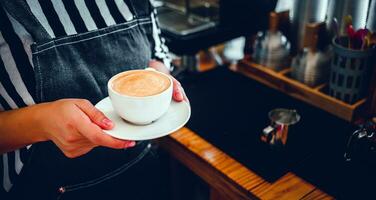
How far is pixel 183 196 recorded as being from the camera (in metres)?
1.75

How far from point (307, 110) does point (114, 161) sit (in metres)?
0.74

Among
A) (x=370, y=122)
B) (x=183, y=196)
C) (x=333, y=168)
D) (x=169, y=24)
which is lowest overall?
(x=183, y=196)

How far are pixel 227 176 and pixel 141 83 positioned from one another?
1.38ft

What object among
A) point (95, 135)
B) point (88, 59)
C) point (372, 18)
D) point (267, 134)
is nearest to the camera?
point (95, 135)

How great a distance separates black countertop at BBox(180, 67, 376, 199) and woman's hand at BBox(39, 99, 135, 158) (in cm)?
50

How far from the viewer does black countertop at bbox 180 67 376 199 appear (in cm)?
115

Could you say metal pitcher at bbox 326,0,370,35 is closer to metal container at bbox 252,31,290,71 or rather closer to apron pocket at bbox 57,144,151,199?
metal container at bbox 252,31,290,71

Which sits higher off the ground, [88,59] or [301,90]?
[88,59]

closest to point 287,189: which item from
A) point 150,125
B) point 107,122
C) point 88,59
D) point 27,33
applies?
point 150,125

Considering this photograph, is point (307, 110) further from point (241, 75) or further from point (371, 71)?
point (241, 75)

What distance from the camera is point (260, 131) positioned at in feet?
4.44

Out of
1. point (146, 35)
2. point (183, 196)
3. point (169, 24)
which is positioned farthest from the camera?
point (169, 24)

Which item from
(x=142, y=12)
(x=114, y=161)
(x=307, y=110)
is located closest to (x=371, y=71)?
(x=307, y=110)

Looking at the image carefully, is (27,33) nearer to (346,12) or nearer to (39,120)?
(39,120)
